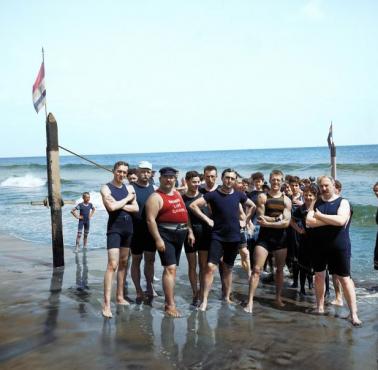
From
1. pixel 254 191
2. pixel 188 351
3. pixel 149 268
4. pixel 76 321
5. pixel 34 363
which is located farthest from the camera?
pixel 254 191

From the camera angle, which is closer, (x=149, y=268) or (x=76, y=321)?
(x=76, y=321)

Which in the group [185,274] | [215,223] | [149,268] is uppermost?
[215,223]

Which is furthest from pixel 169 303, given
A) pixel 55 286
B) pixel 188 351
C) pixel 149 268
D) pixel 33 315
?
pixel 55 286

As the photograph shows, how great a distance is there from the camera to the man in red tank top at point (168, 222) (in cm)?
603

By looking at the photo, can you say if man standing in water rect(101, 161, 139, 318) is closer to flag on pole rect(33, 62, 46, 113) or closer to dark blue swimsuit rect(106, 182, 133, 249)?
dark blue swimsuit rect(106, 182, 133, 249)

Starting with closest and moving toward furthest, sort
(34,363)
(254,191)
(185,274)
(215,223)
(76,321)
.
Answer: (34,363) < (76,321) < (215,223) < (254,191) < (185,274)

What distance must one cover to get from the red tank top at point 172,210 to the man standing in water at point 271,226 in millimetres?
1179

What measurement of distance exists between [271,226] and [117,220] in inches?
83.9

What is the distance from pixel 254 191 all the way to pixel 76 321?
413 centimetres

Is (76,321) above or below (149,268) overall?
below

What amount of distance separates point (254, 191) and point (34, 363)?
16.9 ft

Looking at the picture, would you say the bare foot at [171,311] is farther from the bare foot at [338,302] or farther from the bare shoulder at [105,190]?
the bare foot at [338,302]

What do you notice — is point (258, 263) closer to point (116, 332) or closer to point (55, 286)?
point (116, 332)

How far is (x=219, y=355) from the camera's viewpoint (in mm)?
4809
